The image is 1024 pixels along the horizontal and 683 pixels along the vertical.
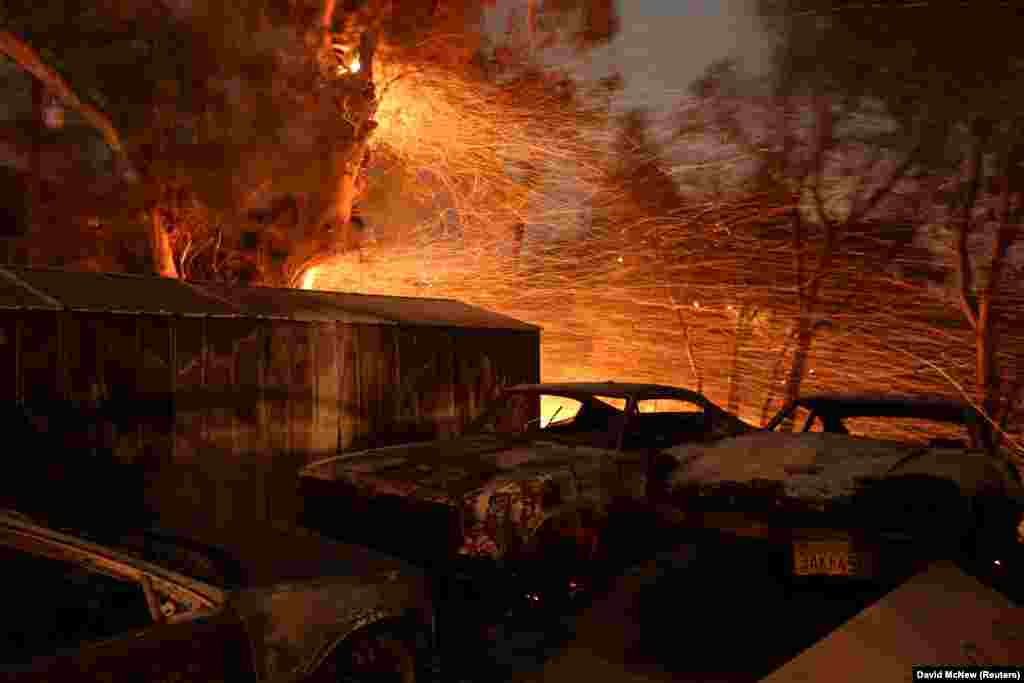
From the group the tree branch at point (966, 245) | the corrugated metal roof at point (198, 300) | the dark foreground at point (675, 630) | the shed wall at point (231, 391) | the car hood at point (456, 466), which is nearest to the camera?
the dark foreground at point (675, 630)

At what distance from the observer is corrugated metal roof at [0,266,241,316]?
244 inches

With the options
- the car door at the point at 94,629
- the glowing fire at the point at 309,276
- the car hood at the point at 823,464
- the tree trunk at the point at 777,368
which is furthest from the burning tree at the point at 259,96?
the car door at the point at 94,629

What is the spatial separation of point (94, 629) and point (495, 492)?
2326mm

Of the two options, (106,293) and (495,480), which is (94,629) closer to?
(495,480)

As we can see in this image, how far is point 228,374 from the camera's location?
7.21 metres

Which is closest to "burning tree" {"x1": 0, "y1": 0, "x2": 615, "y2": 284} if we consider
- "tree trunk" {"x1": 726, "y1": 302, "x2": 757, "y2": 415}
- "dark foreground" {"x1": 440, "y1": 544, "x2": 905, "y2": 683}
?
Answer: "tree trunk" {"x1": 726, "y1": 302, "x2": 757, "y2": 415}

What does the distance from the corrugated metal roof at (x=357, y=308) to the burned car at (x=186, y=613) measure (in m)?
4.99

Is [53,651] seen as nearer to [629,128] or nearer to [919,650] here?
[919,650]

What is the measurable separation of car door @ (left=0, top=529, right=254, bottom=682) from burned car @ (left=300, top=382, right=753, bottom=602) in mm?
1843

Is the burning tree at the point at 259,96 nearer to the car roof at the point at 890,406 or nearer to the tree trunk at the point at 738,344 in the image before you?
the tree trunk at the point at 738,344

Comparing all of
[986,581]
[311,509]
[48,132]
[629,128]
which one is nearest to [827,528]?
[986,581]

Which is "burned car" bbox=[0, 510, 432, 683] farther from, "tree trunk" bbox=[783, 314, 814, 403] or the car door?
"tree trunk" bbox=[783, 314, 814, 403]

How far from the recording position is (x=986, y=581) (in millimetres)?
4117

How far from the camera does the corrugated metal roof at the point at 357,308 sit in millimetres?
7871
